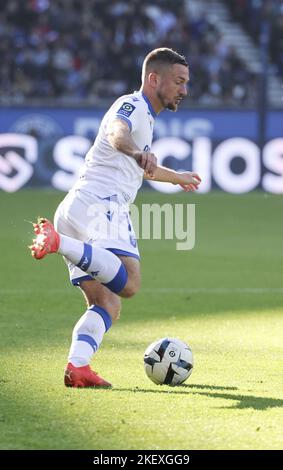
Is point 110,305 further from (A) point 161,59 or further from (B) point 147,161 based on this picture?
(A) point 161,59

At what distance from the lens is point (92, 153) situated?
6.95 meters

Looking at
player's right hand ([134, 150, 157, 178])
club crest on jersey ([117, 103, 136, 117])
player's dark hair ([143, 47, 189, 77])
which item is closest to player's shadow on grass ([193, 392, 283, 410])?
player's right hand ([134, 150, 157, 178])

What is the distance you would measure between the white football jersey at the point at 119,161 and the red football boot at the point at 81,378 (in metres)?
1.09

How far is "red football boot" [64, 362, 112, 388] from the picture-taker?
645 centimetres

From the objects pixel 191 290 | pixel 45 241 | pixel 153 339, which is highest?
pixel 45 241

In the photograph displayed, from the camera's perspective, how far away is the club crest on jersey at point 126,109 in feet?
21.8

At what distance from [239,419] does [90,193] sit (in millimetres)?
Answer: 1858

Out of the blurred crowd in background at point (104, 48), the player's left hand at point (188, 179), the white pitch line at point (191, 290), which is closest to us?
the player's left hand at point (188, 179)

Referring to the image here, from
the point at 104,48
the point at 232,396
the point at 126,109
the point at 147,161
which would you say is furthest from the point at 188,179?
the point at 104,48

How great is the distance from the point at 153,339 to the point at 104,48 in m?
18.9

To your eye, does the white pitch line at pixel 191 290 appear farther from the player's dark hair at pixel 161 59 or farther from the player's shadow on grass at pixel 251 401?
the player's shadow on grass at pixel 251 401

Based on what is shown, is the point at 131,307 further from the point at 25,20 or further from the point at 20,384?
the point at 25,20

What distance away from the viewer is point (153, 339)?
854cm

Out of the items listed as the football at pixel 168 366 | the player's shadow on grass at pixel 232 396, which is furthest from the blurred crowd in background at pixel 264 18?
the player's shadow on grass at pixel 232 396
